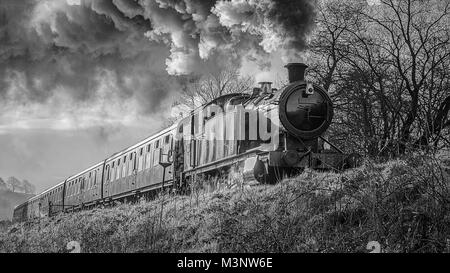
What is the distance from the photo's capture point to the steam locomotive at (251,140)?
33.2 ft

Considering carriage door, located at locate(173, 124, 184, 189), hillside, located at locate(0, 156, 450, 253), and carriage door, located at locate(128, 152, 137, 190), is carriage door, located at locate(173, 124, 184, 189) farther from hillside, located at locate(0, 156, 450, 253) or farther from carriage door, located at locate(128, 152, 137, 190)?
hillside, located at locate(0, 156, 450, 253)

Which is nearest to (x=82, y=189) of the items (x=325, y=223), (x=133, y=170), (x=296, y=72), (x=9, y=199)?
(x=133, y=170)

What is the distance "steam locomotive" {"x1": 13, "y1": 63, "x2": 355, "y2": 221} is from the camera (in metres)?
10.1

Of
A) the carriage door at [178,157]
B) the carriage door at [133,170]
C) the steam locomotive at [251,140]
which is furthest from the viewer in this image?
the carriage door at [133,170]

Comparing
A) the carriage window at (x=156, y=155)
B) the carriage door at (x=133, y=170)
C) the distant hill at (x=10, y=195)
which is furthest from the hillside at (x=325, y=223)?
the distant hill at (x=10, y=195)

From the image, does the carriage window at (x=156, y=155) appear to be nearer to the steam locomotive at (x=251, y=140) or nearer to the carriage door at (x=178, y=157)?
the steam locomotive at (x=251, y=140)

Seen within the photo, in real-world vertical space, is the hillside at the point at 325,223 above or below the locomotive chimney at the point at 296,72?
below

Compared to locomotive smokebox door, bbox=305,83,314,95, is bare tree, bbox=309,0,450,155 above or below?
above

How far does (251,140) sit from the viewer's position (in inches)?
439

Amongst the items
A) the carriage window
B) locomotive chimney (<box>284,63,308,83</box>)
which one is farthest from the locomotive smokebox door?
the carriage window

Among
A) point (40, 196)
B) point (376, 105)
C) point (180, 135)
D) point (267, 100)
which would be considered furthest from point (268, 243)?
point (40, 196)

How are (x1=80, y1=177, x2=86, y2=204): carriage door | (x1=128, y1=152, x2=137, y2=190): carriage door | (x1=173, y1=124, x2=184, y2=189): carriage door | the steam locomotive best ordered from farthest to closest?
1. (x1=80, y1=177, x2=86, y2=204): carriage door
2. (x1=128, y1=152, x2=137, y2=190): carriage door
3. (x1=173, y1=124, x2=184, y2=189): carriage door
4. the steam locomotive

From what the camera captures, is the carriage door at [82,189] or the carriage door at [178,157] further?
the carriage door at [82,189]

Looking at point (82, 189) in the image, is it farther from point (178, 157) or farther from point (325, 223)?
point (325, 223)
